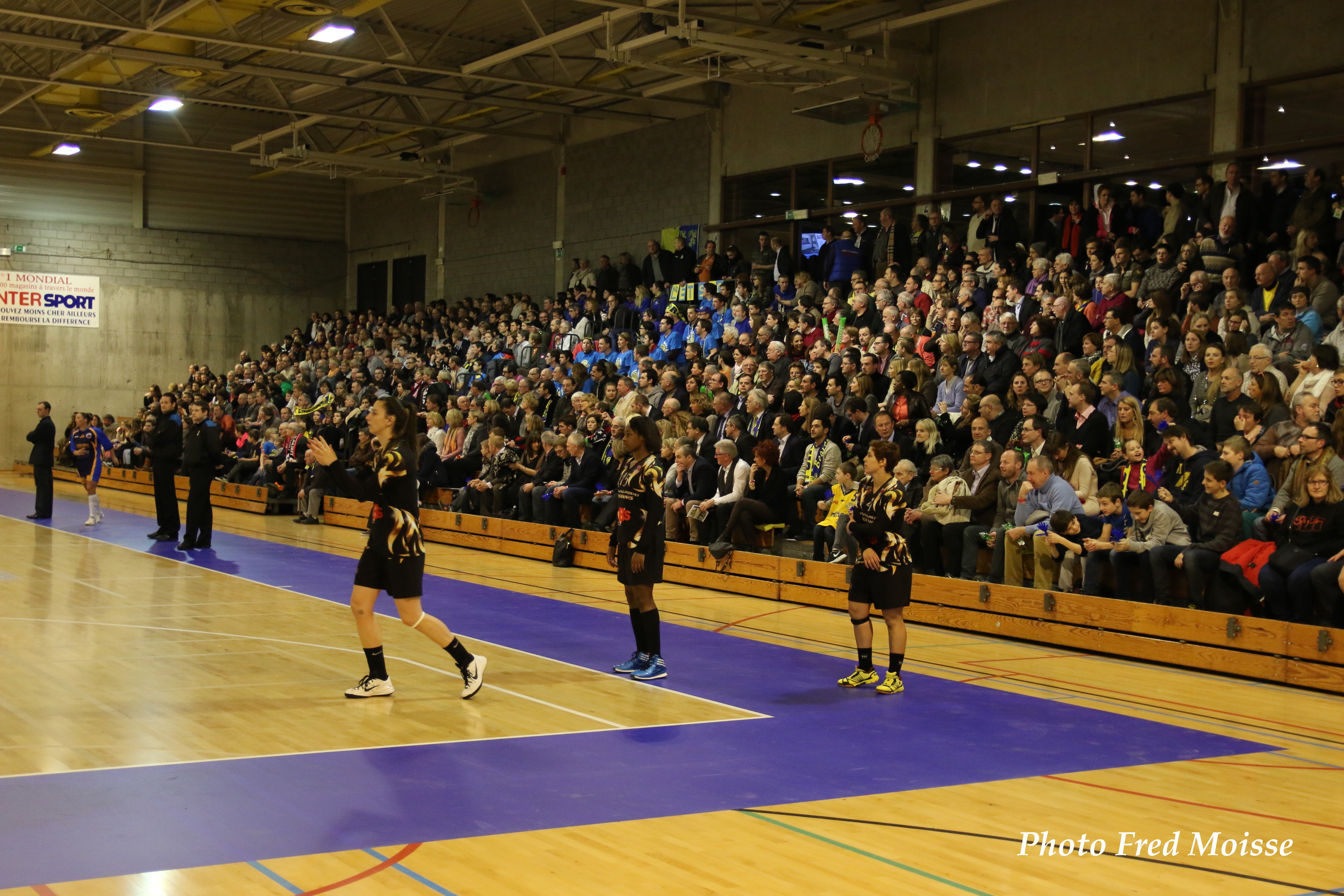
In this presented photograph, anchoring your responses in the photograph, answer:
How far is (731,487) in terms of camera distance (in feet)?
43.2

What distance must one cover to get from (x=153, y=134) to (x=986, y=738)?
1140 inches

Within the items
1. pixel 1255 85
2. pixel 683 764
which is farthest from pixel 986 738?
pixel 1255 85

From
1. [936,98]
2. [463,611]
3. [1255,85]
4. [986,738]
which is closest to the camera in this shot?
[986,738]

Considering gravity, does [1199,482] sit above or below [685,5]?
below

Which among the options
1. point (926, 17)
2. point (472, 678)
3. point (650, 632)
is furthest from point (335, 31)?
point (472, 678)

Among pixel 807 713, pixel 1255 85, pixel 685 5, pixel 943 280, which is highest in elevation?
pixel 685 5

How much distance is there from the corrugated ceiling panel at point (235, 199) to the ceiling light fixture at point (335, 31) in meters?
16.2

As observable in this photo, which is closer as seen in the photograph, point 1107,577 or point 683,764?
point 683,764

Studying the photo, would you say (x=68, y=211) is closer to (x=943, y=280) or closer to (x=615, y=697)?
(x=943, y=280)

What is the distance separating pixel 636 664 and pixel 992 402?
5.06 metres

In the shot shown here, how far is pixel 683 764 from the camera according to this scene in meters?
6.21

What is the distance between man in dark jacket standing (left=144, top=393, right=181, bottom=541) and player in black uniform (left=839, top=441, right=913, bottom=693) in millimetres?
10121

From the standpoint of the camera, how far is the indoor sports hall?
5.36 metres

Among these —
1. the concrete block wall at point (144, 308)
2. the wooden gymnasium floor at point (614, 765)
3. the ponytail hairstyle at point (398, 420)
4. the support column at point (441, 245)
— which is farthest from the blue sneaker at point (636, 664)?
the concrete block wall at point (144, 308)
